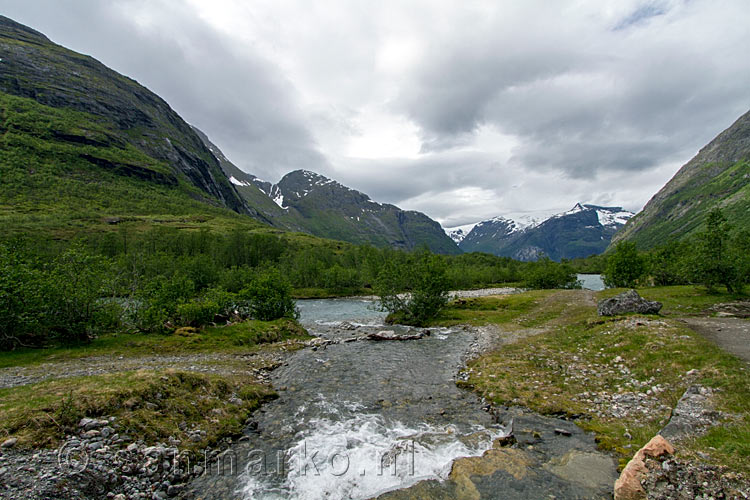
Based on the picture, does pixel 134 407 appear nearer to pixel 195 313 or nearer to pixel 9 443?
pixel 9 443

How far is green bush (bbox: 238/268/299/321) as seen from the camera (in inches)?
1638

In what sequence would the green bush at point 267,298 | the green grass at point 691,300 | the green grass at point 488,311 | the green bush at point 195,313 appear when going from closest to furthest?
the green grass at point 691,300 < the green bush at point 195,313 < the green bush at point 267,298 < the green grass at point 488,311

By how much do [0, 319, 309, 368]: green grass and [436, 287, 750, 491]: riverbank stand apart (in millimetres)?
21613

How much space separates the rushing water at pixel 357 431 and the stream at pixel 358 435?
1.6 inches

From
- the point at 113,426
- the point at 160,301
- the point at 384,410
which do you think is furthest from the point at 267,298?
the point at 113,426

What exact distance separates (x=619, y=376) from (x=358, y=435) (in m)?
14.5

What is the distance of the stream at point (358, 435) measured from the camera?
34.4ft

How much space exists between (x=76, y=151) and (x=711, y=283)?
289 metres

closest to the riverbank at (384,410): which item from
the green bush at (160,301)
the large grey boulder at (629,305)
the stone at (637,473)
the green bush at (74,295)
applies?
the stone at (637,473)

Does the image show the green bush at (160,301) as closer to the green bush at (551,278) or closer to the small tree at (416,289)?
the small tree at (416,289)

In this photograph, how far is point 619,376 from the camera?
17.0m

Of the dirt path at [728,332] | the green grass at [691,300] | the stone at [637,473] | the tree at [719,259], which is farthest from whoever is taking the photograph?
the tree at [719,259]

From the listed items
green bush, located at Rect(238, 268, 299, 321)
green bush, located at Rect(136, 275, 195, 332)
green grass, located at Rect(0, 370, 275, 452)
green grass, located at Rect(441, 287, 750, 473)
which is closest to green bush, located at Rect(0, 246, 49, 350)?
green bush, located at Rect(136, 275, 195, 332)

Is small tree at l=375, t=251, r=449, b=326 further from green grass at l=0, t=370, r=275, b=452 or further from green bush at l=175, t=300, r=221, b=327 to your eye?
green grass at l=0, t=370, r=275, b=452
